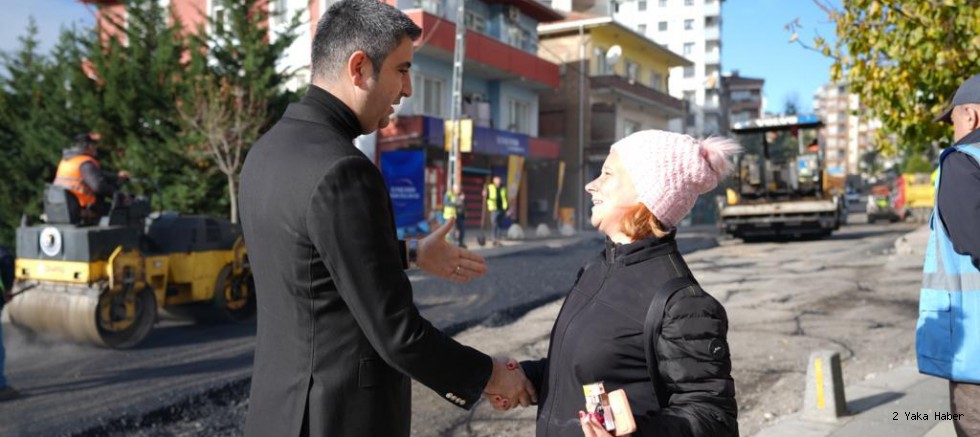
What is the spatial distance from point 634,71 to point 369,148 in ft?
71.3

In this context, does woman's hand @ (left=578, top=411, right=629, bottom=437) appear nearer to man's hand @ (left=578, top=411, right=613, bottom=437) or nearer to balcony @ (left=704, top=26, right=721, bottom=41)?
man's hand @ (left=578, top=411, right=613, bottom=437)

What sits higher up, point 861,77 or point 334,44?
point 861,77

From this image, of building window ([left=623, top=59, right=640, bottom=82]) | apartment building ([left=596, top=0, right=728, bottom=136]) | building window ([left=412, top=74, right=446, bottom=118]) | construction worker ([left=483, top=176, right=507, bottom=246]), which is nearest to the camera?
construction worker ([left=483, top=176, right=507, bottom=246])

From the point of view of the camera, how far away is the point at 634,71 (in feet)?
125

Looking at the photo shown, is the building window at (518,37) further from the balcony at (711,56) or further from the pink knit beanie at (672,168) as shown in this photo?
the balcony at (711,56)

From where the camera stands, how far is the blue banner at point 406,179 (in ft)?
68.9

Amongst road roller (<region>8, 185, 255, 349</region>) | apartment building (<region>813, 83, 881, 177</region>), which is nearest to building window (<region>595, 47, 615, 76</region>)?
road roller (<region>8, 185, 255, 349</region>)

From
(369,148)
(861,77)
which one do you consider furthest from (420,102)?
(861,77)

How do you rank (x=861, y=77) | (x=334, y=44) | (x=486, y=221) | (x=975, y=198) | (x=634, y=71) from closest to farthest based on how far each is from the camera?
(x=334, y=44), (x=975, y=198), (x=861, y=77), (x=486, y=221), (x=634, y=71)

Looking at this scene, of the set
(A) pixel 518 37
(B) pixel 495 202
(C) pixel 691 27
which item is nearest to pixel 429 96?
(B) pixel 495 202

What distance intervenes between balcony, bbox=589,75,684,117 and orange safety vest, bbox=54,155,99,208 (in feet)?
86.5

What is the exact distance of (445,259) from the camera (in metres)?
2.42

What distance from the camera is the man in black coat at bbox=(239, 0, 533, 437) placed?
174cm

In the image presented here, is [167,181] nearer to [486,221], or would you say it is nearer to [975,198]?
[486,221]
